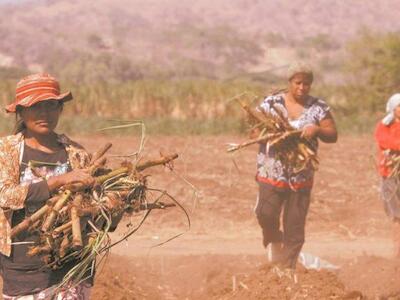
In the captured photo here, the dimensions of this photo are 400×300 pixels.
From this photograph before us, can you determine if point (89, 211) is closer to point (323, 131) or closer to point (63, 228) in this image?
point (63, 228)

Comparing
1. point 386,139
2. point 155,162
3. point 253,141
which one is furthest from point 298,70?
point 155,162

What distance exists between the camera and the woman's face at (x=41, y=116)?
5.13 metres

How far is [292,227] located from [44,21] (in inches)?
3160

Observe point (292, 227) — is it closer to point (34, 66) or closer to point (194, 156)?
point (194, 156)

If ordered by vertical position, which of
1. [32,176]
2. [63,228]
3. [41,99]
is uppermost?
[41,99]

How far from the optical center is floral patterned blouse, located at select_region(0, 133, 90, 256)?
192 inches

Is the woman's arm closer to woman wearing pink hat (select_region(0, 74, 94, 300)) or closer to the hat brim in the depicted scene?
woman wearing pink hat (select_region(0, 74, 94, 300))

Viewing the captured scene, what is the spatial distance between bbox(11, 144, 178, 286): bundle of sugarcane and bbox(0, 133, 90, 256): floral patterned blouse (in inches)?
3.2

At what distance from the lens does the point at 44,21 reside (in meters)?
86.8

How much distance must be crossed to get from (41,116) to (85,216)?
0.56m

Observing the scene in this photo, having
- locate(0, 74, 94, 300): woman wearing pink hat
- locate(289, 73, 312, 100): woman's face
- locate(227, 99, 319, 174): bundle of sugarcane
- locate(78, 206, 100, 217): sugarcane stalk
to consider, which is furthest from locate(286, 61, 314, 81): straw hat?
locate(78, 206, 100, 217): sugarcane stalk

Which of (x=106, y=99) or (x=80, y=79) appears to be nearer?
(x=106, y=99)

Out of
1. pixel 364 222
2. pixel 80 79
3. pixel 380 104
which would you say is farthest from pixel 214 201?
pixel 80 79

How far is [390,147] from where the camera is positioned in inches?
363
